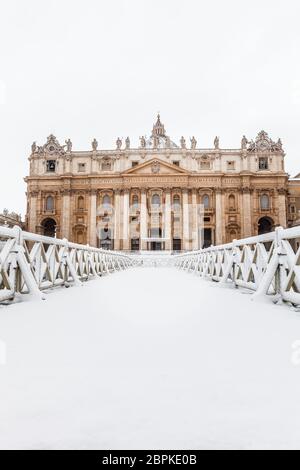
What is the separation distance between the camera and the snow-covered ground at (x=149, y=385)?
1.14m

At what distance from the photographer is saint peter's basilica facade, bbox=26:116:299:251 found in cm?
5259

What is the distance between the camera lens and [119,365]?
6.23ft

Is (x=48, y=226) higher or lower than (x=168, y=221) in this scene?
lower

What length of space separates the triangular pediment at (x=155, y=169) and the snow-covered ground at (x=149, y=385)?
50.9m

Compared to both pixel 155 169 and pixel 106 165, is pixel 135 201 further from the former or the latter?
pixel 106 165

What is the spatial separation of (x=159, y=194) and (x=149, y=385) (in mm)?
52623

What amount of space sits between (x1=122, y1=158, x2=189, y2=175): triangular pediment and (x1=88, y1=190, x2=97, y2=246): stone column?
21.6 ft

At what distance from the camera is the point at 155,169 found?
53.1 meters

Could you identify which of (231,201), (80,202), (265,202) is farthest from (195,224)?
(80,202)

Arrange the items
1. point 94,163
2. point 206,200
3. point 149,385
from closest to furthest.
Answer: point 149,385, point 206,200, point 94,163

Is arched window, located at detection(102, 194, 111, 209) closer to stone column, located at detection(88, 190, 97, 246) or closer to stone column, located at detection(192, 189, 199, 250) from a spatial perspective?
stone column, located at detection(88, 190, 97, 246)

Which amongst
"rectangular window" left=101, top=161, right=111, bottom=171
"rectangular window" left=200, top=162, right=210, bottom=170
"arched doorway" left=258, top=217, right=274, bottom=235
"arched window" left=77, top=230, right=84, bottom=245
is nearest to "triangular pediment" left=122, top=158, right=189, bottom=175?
"rectangular window" left=200, top=162, right=210, bottom=170

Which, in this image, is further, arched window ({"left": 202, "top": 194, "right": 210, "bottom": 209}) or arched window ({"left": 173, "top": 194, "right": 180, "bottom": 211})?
arched window ({"left": 202, "top": 194, "right": 210, "bottom": 209})

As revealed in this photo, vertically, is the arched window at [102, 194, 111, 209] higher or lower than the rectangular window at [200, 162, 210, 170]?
lower
